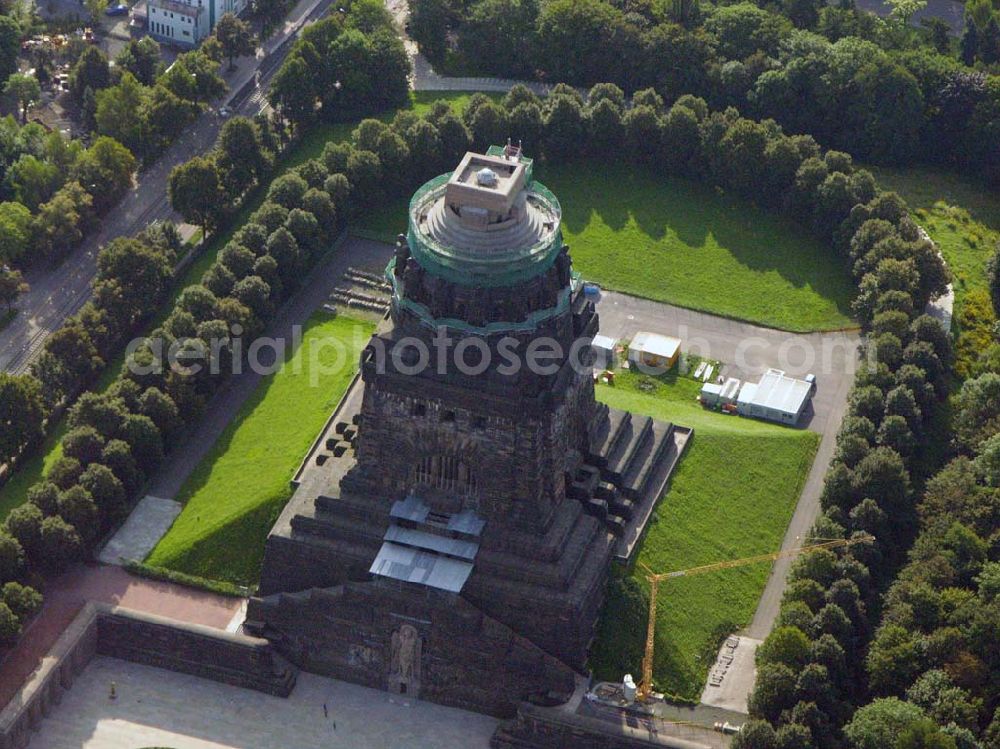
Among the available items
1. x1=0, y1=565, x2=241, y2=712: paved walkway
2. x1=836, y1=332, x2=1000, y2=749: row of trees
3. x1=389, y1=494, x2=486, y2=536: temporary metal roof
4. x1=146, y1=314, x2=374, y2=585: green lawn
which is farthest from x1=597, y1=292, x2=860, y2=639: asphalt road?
x1=0, y1=565, x2=241, y2=712: paved walkway

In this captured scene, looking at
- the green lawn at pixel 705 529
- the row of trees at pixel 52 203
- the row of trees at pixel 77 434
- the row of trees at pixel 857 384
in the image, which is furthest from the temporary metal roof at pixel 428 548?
the row of trees at pixel 52 203

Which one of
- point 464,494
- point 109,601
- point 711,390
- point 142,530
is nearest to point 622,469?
point 464,494

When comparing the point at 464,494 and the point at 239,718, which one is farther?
the point at 239,718

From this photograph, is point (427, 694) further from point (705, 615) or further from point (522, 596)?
point (705, 615)

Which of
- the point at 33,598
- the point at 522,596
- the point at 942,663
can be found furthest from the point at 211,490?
the point at 942,663

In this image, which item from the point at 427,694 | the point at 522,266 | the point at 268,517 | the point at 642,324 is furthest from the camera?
the point at 642,324

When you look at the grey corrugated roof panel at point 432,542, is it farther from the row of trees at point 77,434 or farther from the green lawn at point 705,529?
the row of trees at point 77,434

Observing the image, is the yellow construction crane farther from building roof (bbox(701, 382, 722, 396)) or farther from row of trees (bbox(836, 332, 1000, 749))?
building roof (bbox(701, 382, 722, 396))

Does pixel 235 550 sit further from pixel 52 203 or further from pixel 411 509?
pixel 52 203
